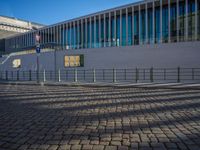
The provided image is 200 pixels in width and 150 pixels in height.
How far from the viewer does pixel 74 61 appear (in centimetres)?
2798

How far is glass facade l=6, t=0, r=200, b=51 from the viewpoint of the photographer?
2502 centimetres

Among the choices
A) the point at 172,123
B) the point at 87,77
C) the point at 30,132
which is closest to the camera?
the point at 30,132

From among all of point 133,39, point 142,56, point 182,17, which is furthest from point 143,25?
point 142,56

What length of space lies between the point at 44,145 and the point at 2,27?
6159 cm

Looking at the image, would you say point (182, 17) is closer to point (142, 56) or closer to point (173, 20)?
point (173, 20)

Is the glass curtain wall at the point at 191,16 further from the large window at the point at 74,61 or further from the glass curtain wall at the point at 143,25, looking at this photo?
the large window at the point at 74,61

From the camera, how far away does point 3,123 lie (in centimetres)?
564

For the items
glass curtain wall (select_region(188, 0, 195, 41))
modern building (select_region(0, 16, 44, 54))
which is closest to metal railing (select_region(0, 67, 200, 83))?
glass curtain wall (select_region(188, 0, 195, 41))

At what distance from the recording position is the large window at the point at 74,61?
27.3 meters

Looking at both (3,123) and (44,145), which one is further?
(3,123)

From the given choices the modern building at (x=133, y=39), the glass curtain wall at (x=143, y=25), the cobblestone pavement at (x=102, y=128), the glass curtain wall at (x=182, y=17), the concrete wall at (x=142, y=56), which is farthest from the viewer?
the glass curtain wall at (x=143, y=25)

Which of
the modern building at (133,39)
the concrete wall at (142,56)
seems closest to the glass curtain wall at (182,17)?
the modern building at (133,39)

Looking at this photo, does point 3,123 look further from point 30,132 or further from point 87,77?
point 87,77

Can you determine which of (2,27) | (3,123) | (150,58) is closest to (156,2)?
(150,58)
